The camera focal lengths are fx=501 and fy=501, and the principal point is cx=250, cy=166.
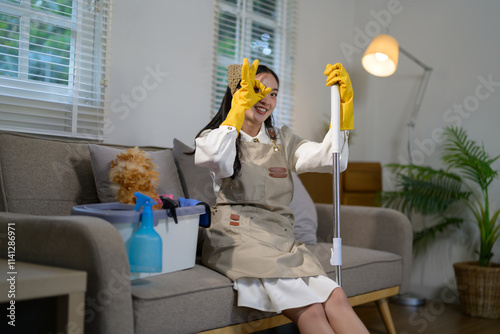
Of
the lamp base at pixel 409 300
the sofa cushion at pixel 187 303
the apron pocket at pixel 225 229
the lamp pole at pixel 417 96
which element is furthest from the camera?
the lamp pole at pixel 417 96

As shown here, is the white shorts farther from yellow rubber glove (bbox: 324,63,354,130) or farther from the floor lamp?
the floor lamp

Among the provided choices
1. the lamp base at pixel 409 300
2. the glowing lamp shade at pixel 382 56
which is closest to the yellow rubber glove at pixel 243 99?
the glowing lamp shade at pixel 382 56

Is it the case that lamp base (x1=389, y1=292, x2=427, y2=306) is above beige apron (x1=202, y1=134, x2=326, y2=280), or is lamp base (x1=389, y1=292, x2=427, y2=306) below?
below

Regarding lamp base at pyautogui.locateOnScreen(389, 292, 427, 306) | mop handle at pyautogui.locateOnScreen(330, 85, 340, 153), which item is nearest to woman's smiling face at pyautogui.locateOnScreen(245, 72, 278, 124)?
mop handle at pyautogui.locateOnScreen(330, 85, 340, 153)

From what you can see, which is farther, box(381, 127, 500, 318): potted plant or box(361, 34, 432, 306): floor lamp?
box(361, 34, 432, 306): floor lamp

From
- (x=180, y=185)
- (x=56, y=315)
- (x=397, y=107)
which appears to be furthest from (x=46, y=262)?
(x=397, y=107)

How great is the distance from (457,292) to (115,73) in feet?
8.09

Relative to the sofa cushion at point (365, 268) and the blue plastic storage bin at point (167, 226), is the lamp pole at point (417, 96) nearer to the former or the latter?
the sofa cushion at point (365, 268)

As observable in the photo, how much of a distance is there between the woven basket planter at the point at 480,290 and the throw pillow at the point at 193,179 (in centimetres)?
164

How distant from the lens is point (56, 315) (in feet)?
3.92

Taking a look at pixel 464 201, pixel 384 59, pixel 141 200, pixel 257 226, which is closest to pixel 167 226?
pixel 141 200

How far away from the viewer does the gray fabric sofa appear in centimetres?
122

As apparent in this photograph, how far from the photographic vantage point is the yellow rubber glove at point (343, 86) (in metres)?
1.75

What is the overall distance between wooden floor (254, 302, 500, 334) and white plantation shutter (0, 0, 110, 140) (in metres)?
1.44
